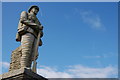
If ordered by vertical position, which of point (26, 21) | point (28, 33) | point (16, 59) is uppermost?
point (26, 21)

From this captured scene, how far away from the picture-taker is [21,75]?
870 cm

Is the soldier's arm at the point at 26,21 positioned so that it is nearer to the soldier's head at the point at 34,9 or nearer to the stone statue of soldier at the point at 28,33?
the stone statue of soldier at the point at 28,33

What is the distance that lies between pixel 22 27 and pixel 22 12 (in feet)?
2.29

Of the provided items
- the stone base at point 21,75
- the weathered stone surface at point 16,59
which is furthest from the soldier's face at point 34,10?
the stone base at point 21,75

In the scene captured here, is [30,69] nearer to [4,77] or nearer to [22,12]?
[4,77]

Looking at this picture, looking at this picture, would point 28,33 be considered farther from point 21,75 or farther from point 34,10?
point 21,75

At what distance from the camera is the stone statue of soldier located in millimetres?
9336

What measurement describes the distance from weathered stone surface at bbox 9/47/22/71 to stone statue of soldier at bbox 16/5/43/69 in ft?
1.41

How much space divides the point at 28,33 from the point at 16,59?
1167mm

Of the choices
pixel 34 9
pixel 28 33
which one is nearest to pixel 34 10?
pixel 34 9

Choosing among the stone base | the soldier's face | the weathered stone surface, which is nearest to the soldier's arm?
the soldier's face

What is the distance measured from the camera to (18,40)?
1008 centimetres

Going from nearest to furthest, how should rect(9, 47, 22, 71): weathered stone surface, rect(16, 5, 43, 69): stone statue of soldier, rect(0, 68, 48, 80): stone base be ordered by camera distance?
rect(0, 68, 48, 80): stone base < rect(16, 5, 43, 69): stone statue of soldier < rect(9, 47, 22, 71): weathered stone surface

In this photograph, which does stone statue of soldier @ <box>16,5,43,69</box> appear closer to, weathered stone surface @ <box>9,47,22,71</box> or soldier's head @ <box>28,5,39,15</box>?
soldier's head @ <box>28,5,39,15</box>
